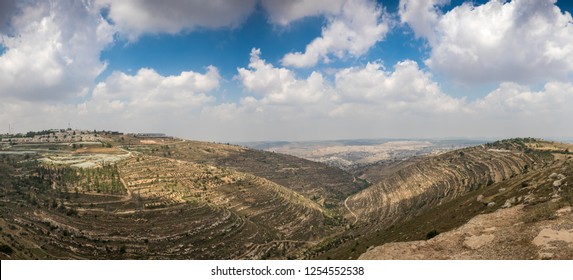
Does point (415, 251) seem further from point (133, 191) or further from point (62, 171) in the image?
point (62, 171)

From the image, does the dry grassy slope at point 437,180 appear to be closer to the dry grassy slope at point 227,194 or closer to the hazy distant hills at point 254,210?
the hazy distant hills at point 254,210

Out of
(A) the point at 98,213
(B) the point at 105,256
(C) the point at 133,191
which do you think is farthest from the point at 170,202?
(B) the point at 105,256

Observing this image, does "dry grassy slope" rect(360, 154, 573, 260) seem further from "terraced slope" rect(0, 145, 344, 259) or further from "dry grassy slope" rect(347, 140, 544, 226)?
"terraced slope" rect(0, 145, 344, 259)

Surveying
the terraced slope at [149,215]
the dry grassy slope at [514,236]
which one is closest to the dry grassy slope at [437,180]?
the terraced slope at [149,215]

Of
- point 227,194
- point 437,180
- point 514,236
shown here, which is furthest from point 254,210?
point 514,236

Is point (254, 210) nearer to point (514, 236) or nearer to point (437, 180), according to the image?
point (437, 180)

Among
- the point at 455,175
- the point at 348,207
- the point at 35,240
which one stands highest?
the point at 455,175

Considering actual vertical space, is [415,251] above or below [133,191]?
above

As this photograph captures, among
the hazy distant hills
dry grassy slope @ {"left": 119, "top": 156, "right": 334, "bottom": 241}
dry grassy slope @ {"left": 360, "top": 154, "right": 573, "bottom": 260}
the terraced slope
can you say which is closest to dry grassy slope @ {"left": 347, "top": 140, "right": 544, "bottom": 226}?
the hazy distant hills
